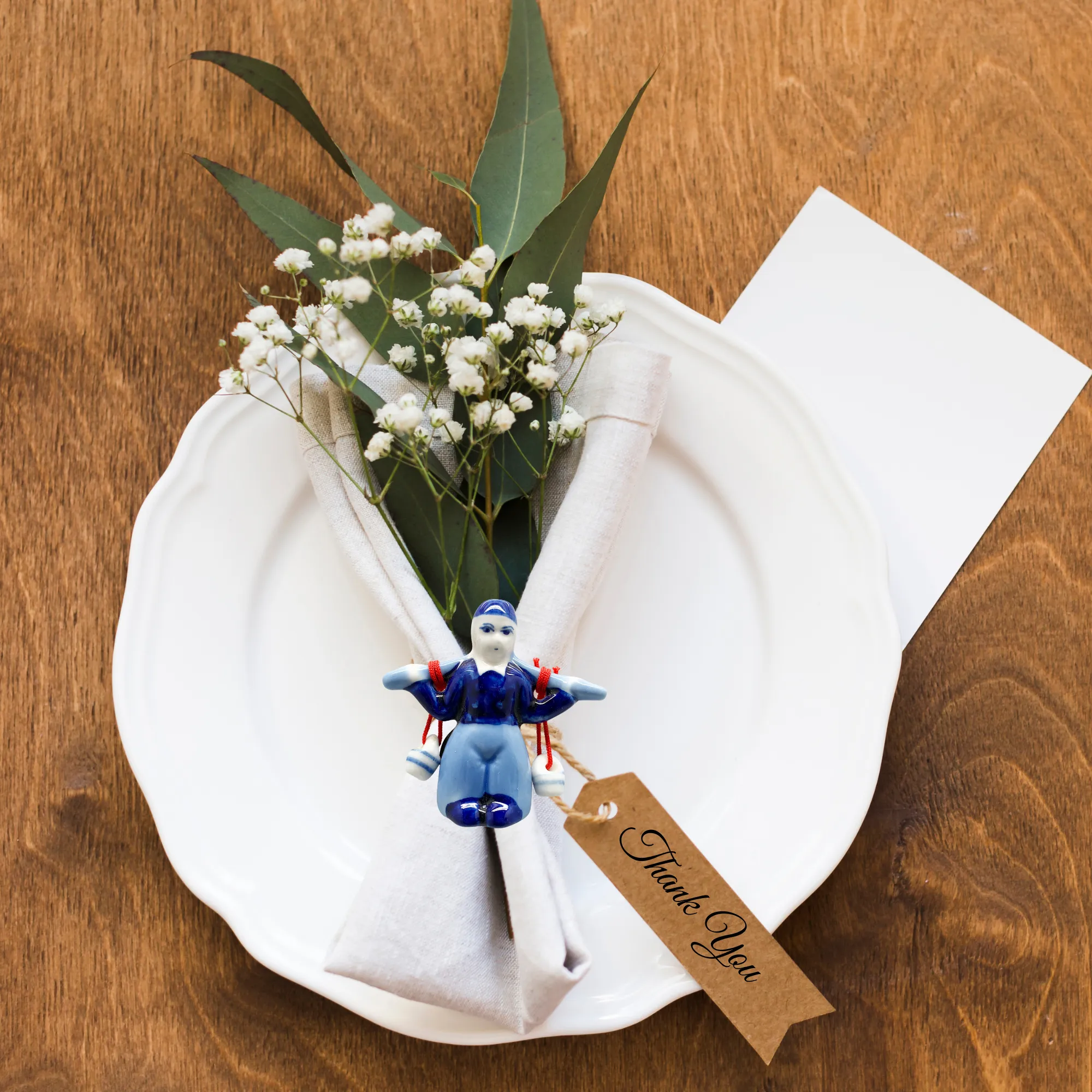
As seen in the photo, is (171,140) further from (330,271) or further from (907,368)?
(907,368)

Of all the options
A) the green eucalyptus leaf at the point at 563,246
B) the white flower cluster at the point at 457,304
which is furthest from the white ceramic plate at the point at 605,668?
the white flower cluster at the point at 457,304

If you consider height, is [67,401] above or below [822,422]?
below

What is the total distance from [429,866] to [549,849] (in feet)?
0.27

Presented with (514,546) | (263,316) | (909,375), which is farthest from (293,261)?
(909,375)

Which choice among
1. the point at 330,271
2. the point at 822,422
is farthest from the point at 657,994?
the point at 330,271

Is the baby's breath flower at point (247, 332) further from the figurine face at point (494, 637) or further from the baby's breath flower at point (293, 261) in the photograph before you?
the figurine face at point (494, 637)

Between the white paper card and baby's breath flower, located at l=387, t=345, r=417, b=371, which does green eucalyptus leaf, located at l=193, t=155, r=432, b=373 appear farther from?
the white paper card

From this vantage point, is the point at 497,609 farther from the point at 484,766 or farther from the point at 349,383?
the point at 349,383

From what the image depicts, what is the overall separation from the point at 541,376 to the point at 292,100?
31 centimetres

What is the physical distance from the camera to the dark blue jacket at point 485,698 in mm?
439

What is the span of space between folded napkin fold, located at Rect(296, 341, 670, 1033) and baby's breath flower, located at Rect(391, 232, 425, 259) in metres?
0.07

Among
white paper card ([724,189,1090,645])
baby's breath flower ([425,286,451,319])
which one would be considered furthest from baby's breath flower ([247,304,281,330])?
white paper card ([724,189,1090,645])

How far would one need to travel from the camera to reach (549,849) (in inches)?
23.0

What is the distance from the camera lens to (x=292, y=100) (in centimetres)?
64
